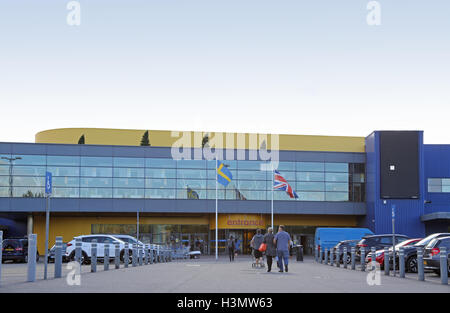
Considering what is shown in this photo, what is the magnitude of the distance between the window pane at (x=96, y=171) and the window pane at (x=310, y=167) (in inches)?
716

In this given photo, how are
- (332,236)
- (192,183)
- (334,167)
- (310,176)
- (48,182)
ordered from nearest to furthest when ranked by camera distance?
(48,182) → (332,236) → (192,183) → (310,176) → (334,167)

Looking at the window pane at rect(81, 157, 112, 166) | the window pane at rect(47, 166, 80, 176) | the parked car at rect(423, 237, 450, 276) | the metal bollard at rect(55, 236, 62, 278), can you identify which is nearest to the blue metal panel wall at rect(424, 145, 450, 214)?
the window pane at rect(81, 157, 112, 166)

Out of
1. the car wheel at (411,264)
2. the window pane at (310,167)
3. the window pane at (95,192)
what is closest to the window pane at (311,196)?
the window pane at (310,167)

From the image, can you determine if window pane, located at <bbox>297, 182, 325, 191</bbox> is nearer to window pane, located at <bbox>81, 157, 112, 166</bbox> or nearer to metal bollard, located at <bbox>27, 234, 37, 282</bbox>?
window pane, located at <bbox>81, 157, 112, 166</bbox>

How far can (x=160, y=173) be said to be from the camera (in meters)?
60.2

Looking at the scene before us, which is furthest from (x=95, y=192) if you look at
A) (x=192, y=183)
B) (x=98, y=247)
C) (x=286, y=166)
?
(x=98, y=247)

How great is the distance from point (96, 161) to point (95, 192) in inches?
113

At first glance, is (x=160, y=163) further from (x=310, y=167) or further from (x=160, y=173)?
(x=310, y=167)

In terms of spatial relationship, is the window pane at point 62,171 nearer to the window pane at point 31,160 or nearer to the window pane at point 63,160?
the window pane at point 63,160

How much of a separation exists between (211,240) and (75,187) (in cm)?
1423
